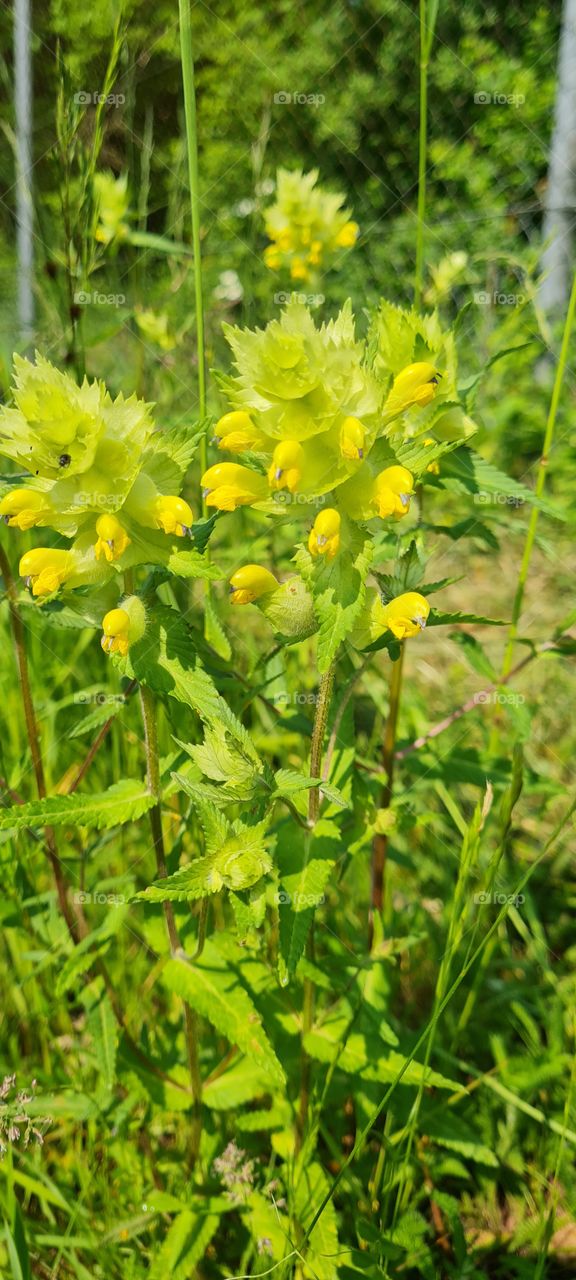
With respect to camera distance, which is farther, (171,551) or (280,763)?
(280,763)

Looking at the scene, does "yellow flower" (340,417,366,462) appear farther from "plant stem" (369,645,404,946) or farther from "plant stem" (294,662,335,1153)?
"plant stem" (369,645,404,946)

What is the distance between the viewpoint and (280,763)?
5.85 ft

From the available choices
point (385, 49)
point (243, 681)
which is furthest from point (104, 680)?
point (385, 49)

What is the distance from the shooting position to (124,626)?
34.9 inches

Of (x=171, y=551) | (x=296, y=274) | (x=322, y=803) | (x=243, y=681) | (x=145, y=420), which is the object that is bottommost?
(x=322, y=803)

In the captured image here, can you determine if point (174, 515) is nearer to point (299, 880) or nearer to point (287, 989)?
point (299, 880)

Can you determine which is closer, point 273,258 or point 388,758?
point 388,758

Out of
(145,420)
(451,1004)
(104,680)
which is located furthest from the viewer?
(104,680)

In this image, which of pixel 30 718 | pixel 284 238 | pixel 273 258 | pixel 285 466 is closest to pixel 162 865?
pixel 30 718

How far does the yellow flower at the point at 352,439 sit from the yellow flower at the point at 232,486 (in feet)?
0.43

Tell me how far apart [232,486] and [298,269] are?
1.77 metres

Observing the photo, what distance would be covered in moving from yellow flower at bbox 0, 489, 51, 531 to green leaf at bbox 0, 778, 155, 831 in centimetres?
29

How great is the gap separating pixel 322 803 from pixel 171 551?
0.37 metres

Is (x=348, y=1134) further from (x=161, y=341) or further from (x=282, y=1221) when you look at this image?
(x=161, y=341)
